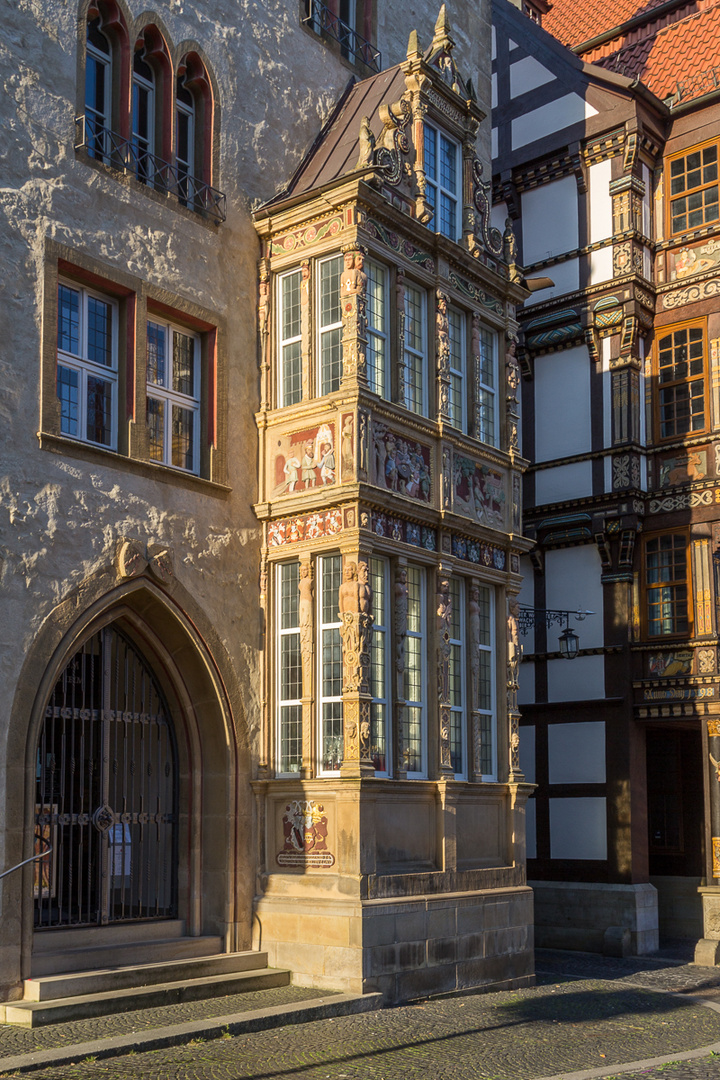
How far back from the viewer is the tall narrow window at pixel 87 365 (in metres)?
14.1

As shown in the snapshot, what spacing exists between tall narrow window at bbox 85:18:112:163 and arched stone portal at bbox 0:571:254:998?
4727 mm

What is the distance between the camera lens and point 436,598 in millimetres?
16438

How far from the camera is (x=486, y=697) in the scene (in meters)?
17.6

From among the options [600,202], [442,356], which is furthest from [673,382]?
[442,356]

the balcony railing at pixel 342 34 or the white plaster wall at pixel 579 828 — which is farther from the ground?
the balcony railing at pixel 342 34

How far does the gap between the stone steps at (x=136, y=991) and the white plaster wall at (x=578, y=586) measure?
999 cm

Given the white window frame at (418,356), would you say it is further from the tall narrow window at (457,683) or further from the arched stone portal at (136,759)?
the arched stone portal at (136,759)

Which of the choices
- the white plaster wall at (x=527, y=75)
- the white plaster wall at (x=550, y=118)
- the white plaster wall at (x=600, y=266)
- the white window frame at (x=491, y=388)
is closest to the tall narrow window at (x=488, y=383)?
the white window frame at (x=491, y=388)

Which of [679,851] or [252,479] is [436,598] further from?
[679,851]

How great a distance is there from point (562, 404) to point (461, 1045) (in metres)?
13.9

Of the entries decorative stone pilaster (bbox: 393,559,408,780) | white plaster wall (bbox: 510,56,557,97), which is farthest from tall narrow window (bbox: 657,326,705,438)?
decorative stone pilaster (bbox: 393,559,408,780)

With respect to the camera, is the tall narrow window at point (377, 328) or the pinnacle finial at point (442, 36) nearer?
the tall narrow window at point (377, 328)

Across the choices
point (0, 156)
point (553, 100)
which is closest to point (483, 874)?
point (0, 156)

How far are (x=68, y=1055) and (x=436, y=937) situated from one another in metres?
5.89
